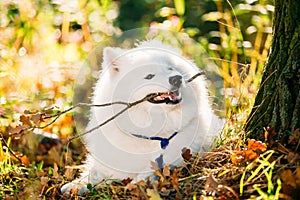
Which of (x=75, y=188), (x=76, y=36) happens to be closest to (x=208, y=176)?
(x=75, y=188)

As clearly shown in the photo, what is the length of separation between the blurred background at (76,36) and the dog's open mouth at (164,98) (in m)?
1.11

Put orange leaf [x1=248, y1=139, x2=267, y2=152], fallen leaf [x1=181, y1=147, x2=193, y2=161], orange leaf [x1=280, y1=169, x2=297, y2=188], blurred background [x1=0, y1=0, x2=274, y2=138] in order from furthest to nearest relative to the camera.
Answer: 1. blurred background [x1=0, y1=0, x2=274, y2=138]
2. fallen leaf [x1=181, y1=147, x2=193, y2=161]
3. orange leaf [x1=248, y1=139, x2=267, y2=152]
4. orange leaf [x1=280, y1=169, x2=297, y2=188]

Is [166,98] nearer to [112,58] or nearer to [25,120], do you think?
[112,58]

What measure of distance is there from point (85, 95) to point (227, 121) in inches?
46.3

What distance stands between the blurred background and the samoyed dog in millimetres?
935

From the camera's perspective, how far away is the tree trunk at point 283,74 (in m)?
2.49

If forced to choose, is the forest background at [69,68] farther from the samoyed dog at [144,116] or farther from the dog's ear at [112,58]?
the dog's ear at [112,58]

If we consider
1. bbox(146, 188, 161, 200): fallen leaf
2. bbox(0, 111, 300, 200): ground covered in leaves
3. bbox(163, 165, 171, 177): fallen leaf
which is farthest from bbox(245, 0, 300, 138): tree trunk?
bbox(146, 188, 161, 200): fallen leaf

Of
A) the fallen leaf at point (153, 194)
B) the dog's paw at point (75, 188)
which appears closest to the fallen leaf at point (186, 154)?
the fallen leaf at point (153, 194)

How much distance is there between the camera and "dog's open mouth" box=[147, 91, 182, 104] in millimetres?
2672

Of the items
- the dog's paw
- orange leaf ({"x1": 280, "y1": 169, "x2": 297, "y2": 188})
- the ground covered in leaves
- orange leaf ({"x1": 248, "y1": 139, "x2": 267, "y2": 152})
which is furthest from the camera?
the dog's paw

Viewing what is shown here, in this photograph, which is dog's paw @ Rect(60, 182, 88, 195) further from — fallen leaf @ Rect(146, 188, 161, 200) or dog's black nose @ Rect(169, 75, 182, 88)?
dog's black nose @ Rect(169, 75, 182, 88)

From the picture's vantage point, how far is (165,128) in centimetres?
276

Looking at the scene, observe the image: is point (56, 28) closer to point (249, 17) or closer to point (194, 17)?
point (194, 17)
